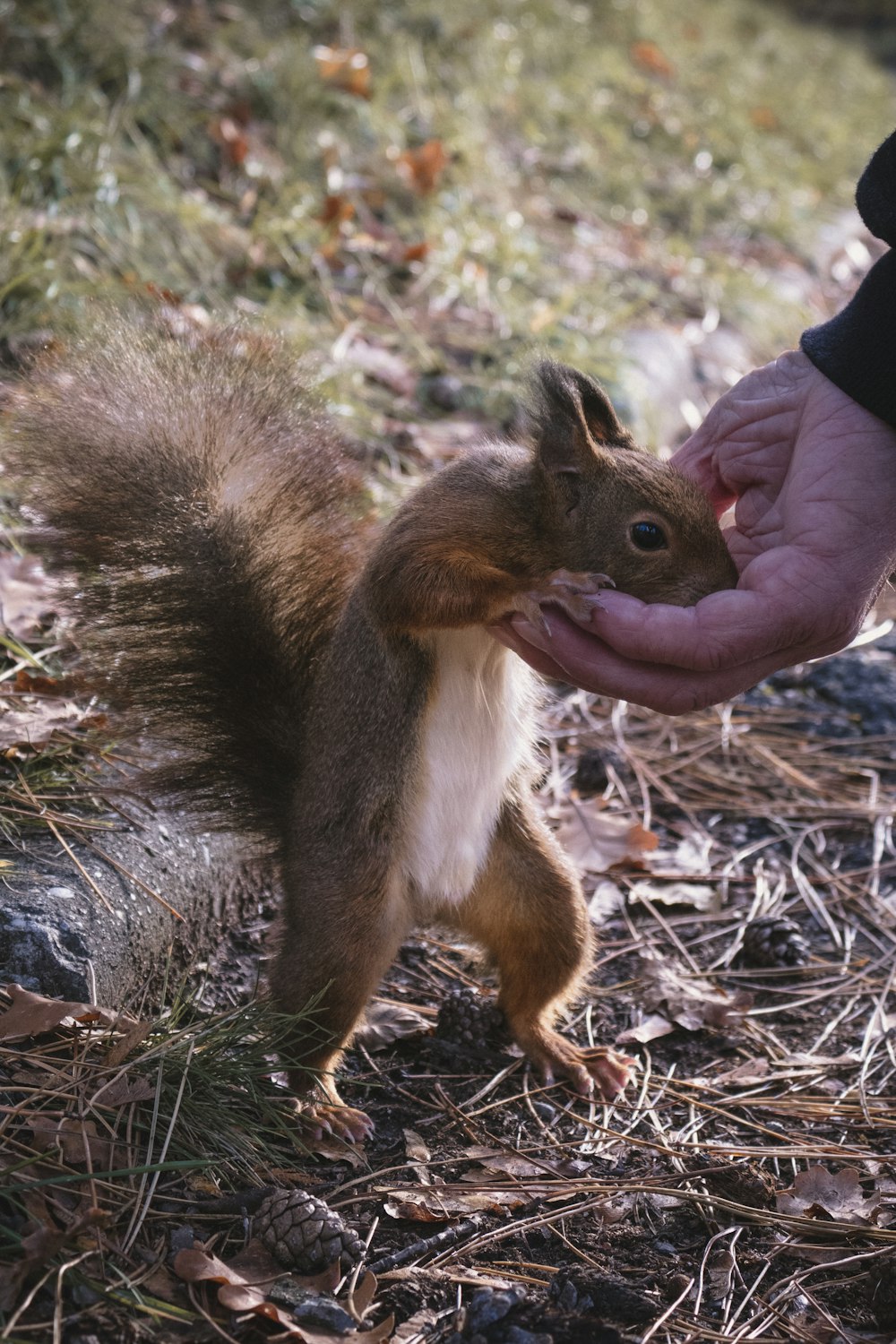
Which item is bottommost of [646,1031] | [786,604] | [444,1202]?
[646,1031]

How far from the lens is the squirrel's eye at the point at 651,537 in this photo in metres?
2.15

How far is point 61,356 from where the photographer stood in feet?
7.57

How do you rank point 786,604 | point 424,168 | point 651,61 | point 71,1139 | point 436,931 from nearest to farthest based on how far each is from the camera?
point 71,1139
point 786,604
point 436,931
point 424,168
point 651,61

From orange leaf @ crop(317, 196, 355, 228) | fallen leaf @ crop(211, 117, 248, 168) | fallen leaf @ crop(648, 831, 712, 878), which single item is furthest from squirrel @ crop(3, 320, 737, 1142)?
fallen leaf @ crop(211, 117, 248, 168)

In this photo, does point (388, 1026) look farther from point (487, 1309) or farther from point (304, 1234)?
point (487, 1309)

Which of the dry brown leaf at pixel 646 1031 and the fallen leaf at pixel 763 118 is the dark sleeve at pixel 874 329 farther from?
the fallen leaf at pixel 763 118

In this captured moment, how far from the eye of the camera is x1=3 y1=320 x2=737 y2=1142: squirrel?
2.14 meters

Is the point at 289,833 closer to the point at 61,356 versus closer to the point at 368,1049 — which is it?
the point at 368,1049

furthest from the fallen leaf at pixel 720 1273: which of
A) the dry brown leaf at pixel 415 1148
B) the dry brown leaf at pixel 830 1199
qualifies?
the dry brown leaf at pixel 415 1148

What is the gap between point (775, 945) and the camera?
105 inches

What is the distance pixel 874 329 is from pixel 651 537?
47 centimetres

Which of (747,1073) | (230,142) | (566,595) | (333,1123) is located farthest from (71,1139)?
(230,142)

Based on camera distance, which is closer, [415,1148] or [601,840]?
[415,1148]

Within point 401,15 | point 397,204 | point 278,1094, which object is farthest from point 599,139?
point 278,1094
